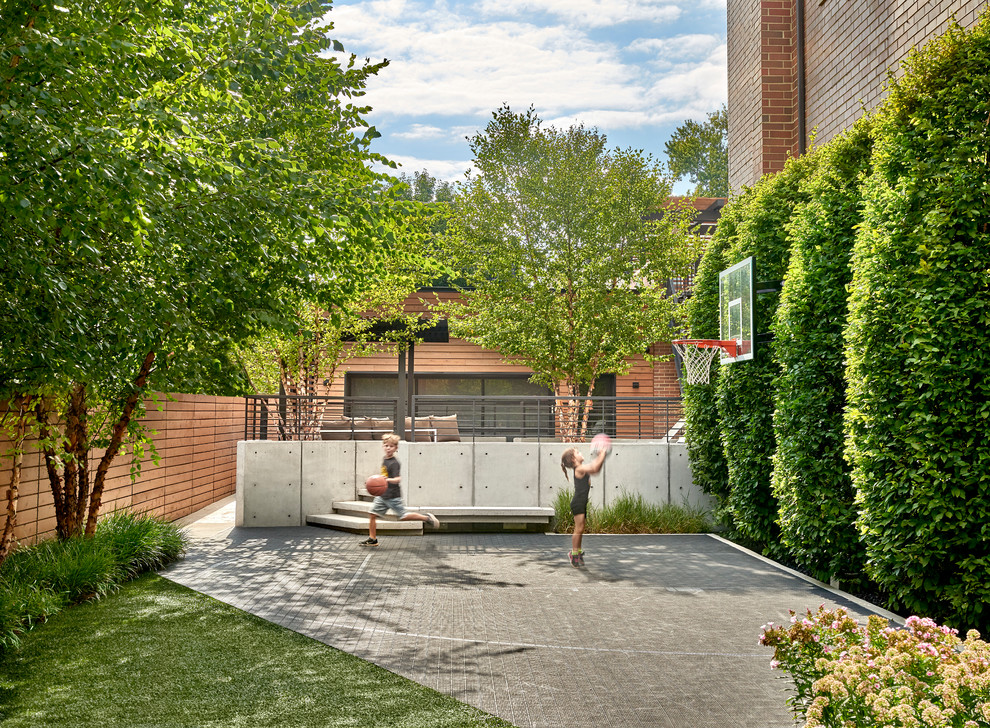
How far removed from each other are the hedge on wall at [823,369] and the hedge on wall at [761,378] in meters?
1.45

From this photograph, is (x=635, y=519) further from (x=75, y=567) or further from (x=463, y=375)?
(x=463, y=375)

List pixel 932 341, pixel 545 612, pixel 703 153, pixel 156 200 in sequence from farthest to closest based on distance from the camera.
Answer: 1. pixel 703 153
2. pixel 545 612
3. pixel 932 341
4. pixel 156 200

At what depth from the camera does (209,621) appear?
7.74 m

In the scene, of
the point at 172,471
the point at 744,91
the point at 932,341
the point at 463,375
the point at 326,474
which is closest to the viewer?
the point at 932,341

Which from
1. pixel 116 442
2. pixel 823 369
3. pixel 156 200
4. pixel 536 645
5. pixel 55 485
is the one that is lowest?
pixel 536 645

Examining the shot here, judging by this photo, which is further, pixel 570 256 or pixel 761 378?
pixel 570 256

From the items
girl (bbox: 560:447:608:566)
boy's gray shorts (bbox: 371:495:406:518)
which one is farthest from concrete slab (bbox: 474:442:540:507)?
girl (bbox: 560:447:608:566)

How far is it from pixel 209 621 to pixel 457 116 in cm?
11048

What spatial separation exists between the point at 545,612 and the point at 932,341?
14.9ft

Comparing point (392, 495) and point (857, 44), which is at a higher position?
point (857, 44)

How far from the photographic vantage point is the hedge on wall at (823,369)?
8.95 meters

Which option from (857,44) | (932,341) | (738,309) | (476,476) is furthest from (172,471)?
(857,44)

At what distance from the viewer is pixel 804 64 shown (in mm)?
12836

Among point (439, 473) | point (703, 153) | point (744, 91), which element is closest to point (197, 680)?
point (439, 473)
